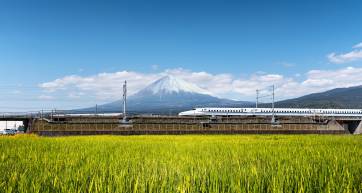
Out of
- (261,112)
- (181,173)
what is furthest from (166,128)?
(261,112)

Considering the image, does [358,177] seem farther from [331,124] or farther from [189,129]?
[331,124]

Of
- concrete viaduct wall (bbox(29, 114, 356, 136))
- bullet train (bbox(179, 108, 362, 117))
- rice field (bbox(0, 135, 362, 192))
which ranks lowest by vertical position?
concrete viaduct wall (bbox(29, 114, 356, 136))

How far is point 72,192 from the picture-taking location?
3.96m

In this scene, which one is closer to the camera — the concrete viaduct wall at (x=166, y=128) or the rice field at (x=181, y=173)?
the rice field at (x=181, y=173)

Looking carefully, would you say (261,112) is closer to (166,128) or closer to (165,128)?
(165,128)

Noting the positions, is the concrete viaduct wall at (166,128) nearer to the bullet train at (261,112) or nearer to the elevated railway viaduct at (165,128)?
the elevated railway viaduct at (165,128)

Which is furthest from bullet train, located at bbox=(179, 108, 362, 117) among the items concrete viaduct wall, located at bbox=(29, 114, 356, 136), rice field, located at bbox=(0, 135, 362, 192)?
rice field, located at bbox=(0, 135, 362, 192)

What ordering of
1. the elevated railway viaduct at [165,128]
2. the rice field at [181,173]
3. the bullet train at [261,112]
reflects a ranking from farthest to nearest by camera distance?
the bullet train at [261,112]
the elevated railway viaduct at [165,128]
the rice field at [181,173]

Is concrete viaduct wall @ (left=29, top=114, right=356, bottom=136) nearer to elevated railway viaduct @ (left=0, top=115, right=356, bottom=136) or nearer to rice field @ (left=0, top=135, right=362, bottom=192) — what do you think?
elevated railway viaduct @ (left=0, top=115, right=356, bottom=136)

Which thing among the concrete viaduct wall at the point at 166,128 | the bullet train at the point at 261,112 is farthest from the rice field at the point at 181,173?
the bullet train at the point at 261,112

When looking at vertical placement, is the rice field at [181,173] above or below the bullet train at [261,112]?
above

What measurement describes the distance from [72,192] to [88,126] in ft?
136

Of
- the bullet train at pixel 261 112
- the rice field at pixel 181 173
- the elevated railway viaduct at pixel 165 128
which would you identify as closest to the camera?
the rice field at pixel 181 173

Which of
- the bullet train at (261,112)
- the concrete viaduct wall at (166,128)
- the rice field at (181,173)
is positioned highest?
the rice field at (181,173)
